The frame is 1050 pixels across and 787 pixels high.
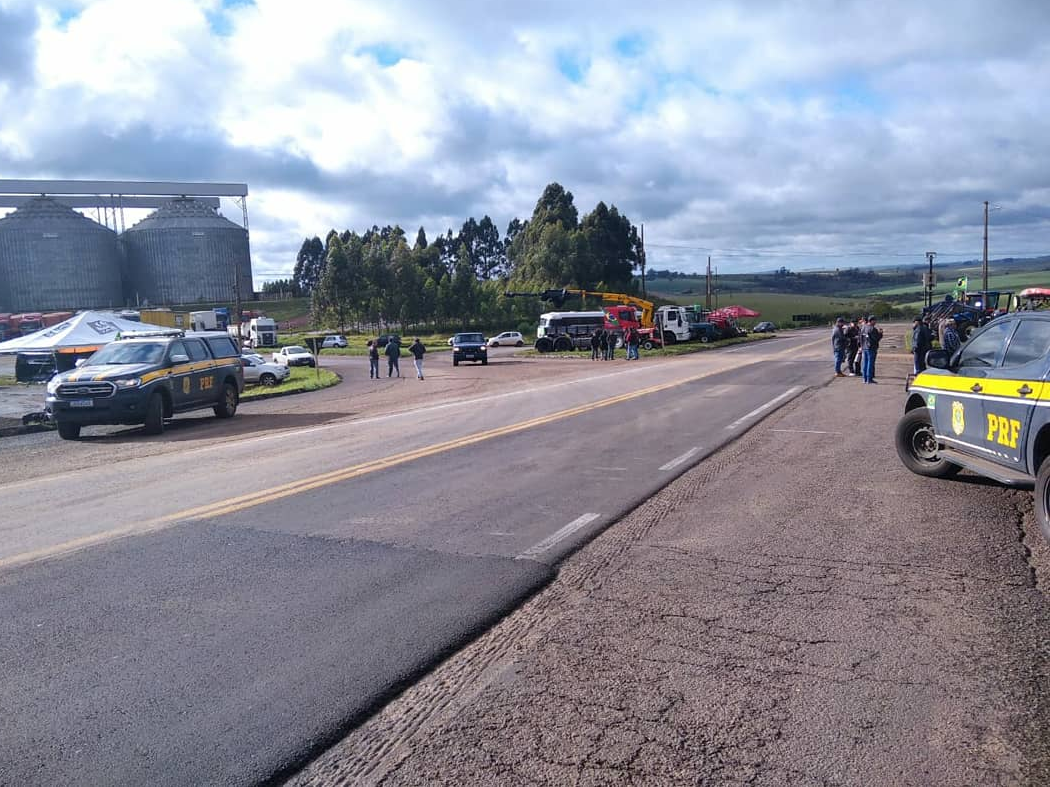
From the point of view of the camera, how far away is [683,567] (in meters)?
6.27

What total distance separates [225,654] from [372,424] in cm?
1123

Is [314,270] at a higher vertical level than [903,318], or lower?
higher

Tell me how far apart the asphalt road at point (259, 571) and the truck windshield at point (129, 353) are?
3.14 m

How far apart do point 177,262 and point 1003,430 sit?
389 feet

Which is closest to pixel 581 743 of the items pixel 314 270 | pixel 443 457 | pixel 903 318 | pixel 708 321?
pixel 443 457

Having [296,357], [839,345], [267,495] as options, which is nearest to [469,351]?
[296,357]

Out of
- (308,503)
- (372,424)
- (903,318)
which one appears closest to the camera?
(308,503)

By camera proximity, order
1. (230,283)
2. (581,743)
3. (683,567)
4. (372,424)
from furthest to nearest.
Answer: (230,283) → (372,424) → (683,567) → (581,743)

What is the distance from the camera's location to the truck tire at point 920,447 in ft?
30.9

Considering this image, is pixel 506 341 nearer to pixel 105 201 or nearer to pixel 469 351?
pixel 469 351

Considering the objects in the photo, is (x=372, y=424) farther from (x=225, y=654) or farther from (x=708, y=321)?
(x=708, y=321)

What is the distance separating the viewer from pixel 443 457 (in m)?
11.2

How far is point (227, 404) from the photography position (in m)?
19.0

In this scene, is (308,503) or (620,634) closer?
(620,634)
